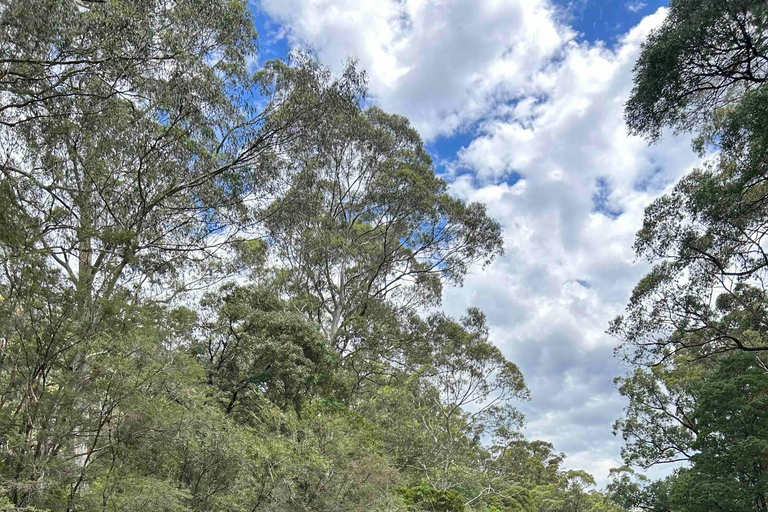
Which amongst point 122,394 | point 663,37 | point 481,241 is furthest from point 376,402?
point 663,37

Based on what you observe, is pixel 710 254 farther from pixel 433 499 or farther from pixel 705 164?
pixel 433 499

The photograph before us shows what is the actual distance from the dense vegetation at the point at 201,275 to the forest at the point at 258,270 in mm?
35

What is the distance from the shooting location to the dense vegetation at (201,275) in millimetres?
4270

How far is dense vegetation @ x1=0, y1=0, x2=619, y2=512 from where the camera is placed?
4.27 meters

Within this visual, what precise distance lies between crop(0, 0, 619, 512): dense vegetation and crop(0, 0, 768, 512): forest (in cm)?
3

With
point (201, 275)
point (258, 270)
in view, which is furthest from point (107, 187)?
point (258, 270)

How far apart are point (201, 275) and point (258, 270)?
159cm

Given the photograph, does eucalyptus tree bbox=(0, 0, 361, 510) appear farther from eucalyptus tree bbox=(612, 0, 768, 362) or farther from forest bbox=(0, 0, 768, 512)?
eucalyptus tree bbox=(612, 0, 768, 362)

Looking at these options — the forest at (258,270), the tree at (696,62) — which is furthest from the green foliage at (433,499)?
the tree at (696,62)

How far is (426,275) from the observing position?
12148 mm

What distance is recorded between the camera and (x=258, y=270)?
10352 millimetres

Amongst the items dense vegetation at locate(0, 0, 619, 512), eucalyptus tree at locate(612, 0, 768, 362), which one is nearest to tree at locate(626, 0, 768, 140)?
eucalyptus tree at locate(612, 0, 768, 362)

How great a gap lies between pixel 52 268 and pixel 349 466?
15.6 ft

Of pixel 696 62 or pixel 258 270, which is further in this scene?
pixel 258 270
